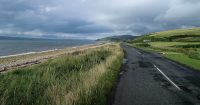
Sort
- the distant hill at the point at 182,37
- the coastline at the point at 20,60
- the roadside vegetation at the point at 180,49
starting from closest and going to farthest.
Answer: the coastline at the point at 20,60 → the roadside vegetation at the point at 180,49 → the distant hill at the point at 182,37

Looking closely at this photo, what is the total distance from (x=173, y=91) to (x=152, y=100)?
8.05ft

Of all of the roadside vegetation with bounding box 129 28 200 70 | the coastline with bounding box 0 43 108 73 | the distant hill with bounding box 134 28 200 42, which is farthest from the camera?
the distant hill with bounding box 134 28 200 42

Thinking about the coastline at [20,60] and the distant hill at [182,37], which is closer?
the coastline at [20,60]

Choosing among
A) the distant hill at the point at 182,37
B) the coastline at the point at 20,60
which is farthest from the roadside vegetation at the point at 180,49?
the coastline at the point at 20,60

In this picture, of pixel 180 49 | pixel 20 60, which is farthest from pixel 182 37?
pixel 20 60

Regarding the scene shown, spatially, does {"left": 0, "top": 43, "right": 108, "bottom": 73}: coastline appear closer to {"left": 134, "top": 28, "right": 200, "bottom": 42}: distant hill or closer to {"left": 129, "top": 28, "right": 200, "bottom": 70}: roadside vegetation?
{"left": 129, "top": 28, "right": 200, "bottom": 70}: roadside vegetation

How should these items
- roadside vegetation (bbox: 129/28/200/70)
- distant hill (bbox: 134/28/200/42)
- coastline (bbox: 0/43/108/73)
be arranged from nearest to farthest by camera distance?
coastline (bbox: 0/43/108/73)
roadside vegetation (bbox: 129/28/200/70)
distant hill (bbox: 134/28/200/42)

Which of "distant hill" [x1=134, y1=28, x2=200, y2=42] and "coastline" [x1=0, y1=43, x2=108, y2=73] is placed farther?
"distant hill" [x1=134, y1=28, x2=200, y2=42]

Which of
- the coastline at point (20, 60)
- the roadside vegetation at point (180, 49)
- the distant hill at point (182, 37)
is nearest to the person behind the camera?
the coastline at point (20, 60)

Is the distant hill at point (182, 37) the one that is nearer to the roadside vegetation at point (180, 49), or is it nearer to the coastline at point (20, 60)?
the roadside vegetation at point (180, 49)

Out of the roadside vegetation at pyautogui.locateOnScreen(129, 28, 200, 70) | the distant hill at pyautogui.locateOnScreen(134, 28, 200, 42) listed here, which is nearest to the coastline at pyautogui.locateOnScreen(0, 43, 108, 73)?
the roadside vegetation at pyautogui.locateOnScreen(129, 28, 200, 70)

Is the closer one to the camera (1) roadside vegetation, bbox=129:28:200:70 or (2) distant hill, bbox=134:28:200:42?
(1) roadside vegetation, bbox=129:28:200:70

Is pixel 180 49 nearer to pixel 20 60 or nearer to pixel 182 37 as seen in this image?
pixel 20 60

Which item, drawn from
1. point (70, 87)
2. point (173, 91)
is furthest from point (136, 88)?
point (70, 87)
